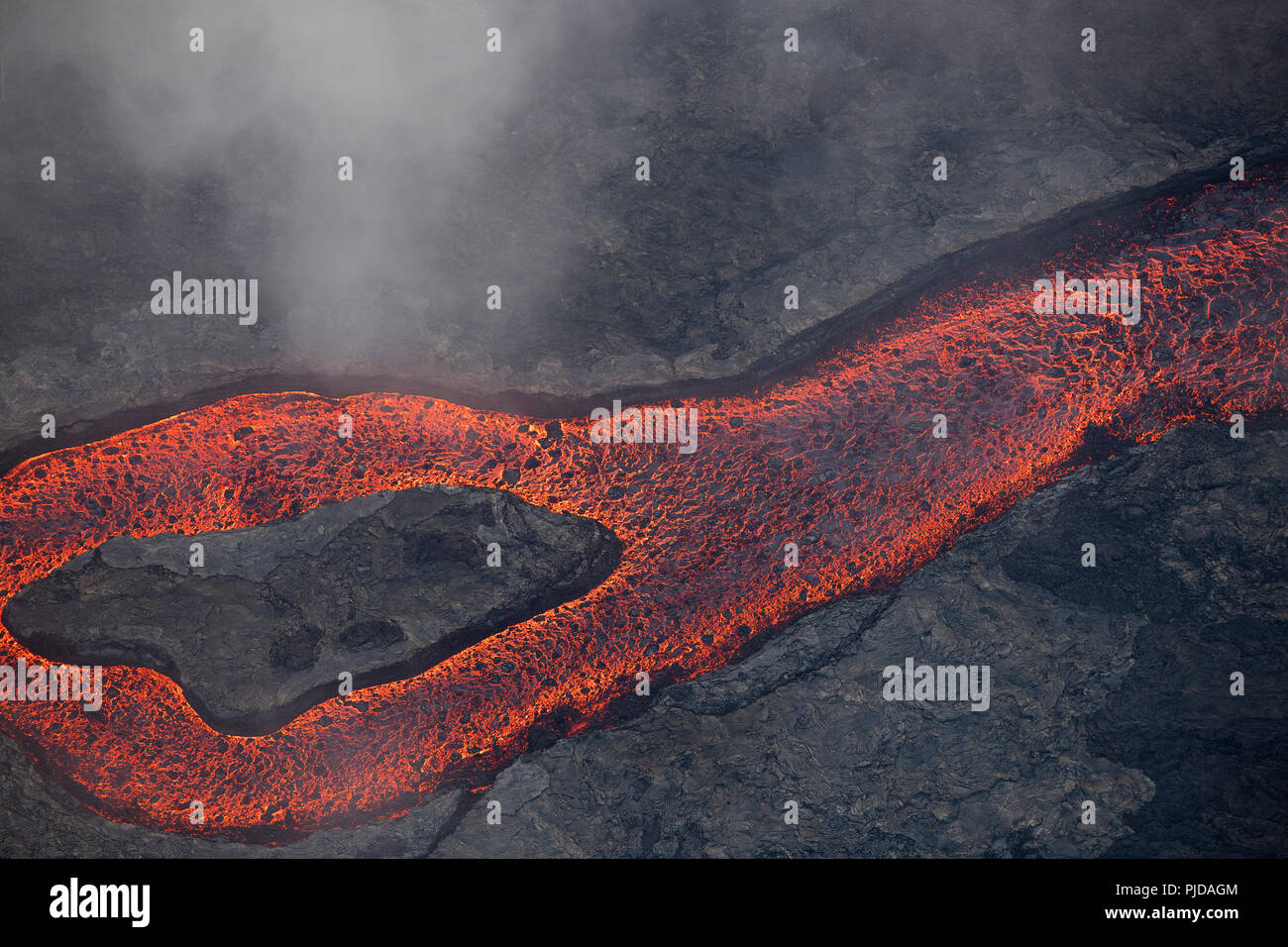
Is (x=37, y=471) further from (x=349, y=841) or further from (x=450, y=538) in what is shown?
(x=349, y=841)

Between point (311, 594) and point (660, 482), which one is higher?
point (660, 482)

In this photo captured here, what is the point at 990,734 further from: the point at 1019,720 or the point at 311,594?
the point at 311,594

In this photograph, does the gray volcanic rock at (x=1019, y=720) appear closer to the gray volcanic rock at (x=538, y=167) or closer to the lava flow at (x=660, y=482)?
the lava flow at (x=660, y=482)

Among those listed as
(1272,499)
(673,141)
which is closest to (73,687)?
(673,141)

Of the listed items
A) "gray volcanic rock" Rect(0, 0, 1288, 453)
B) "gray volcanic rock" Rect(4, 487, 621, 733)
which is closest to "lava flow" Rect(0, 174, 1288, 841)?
"gray volcanic rock" Rect(4, 487, 621, 733)

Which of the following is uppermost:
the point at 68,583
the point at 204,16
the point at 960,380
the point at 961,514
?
the point at 204,16

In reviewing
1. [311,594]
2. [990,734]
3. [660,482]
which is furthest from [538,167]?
[990,734]

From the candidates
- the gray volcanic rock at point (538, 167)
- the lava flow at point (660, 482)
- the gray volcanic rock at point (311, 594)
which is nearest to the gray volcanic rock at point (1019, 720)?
the lava flow at point (660, 482)
